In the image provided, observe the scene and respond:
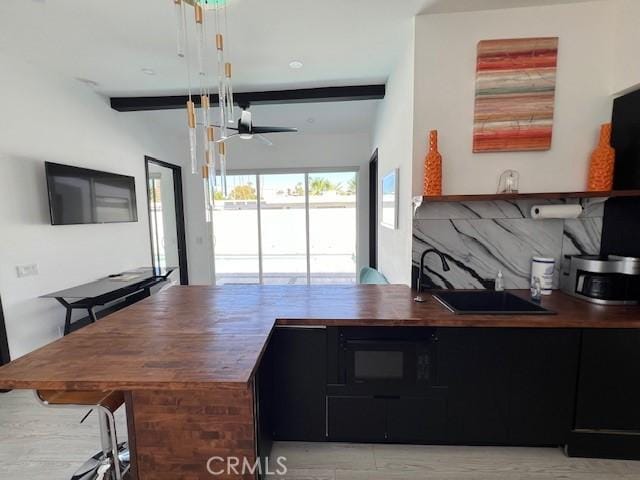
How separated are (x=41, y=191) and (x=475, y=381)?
3.90 m

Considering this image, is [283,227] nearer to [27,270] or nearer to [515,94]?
[27,270]

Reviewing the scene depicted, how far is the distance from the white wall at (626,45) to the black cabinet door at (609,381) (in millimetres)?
1534

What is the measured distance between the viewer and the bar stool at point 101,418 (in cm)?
126

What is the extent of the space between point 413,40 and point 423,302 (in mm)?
1829

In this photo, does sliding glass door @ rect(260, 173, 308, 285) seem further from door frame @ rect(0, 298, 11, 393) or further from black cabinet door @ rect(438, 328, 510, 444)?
black cabinet door @ rect(438, 328, 510, 444)

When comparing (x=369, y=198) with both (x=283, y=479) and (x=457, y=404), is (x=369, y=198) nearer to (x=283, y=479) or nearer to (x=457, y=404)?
(x=457, y=404)

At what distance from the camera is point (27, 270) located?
2580 mm

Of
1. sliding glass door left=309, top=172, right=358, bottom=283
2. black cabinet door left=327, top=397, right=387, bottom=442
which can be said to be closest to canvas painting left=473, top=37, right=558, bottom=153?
black cabinet door left=327, top=397, right=387, bottom=442

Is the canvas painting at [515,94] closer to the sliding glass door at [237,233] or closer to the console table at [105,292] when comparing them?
the console table at [105,292]

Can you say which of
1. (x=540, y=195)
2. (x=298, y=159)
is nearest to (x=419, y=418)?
(x=540, y=195)

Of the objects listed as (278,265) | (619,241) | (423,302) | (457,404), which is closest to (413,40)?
(423,302)

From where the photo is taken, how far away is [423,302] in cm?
192

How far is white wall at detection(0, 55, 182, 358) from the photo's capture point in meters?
2.46

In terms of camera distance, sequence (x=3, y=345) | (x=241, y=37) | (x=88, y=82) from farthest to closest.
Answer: (x=88, y=82), (x=3, y=345), (x=241, y=37)
